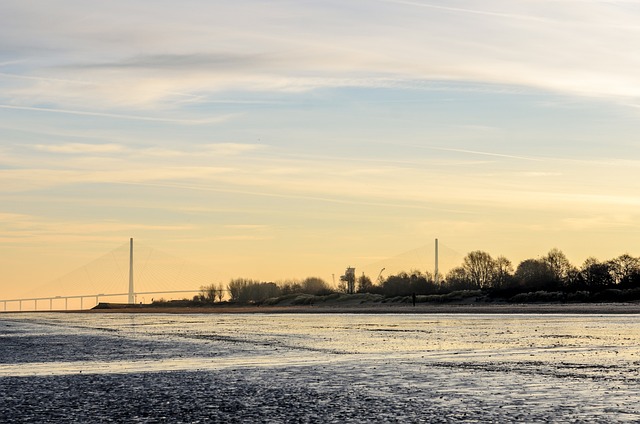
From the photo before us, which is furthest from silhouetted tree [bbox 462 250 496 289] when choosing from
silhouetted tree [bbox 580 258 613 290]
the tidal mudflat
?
the tidal mudflat

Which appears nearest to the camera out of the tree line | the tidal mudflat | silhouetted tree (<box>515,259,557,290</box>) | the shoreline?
the tidal mudflat

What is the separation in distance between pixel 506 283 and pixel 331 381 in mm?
117308

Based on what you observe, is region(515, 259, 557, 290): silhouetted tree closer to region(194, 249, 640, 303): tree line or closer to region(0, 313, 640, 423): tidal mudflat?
region(194, 249, 640, 303): tree line

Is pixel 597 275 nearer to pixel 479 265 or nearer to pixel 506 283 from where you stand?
pixel 506 283

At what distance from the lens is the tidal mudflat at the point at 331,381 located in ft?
52.1

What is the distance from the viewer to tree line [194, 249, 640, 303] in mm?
110069

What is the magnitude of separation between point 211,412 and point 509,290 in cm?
9791

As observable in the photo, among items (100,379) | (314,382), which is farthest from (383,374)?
(100,379)

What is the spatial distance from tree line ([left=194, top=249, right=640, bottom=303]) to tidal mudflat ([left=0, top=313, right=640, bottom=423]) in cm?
7466

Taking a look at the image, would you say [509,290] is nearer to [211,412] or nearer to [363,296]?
[363,296]

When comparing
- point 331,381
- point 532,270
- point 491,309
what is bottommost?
point 331,381

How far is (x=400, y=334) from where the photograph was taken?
40594mm

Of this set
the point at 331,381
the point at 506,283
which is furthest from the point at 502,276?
the point at 331,381

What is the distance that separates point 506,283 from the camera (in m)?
135
